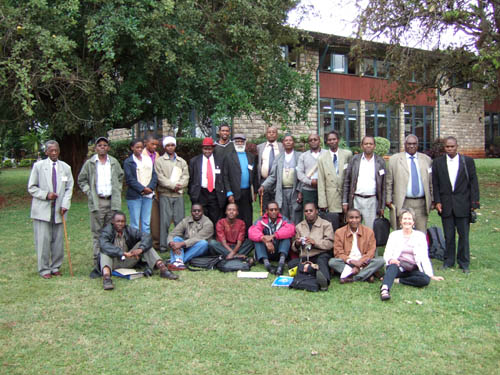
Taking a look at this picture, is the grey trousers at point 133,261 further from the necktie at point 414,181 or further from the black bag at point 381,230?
the necktie at point 414,181

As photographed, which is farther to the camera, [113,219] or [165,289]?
[113,219]

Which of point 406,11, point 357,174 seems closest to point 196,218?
point 357,174

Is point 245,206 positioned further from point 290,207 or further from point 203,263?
point 203,263

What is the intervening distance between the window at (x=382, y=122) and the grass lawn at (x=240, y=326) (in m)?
20.4

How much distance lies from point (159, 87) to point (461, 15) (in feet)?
27.2

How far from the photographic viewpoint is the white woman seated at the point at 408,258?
19.1 ft

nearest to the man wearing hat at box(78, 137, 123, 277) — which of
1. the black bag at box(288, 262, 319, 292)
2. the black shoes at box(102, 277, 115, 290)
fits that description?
the black shoes at box(102, 277, 115, 290)

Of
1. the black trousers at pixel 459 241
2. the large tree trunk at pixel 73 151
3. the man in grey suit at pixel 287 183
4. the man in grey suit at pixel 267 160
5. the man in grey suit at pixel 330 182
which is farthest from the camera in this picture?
the large tree trunk at pixel 73 151

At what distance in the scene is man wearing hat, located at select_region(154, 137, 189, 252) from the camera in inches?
308

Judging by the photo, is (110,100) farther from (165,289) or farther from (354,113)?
(354,113)

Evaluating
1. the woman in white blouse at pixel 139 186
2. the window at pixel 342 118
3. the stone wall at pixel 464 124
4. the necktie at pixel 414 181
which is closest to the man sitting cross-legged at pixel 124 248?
the woman in white blouse at pixel 139 186

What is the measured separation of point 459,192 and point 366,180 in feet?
4.41

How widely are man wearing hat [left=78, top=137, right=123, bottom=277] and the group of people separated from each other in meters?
0.02

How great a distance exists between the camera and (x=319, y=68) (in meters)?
24.0
